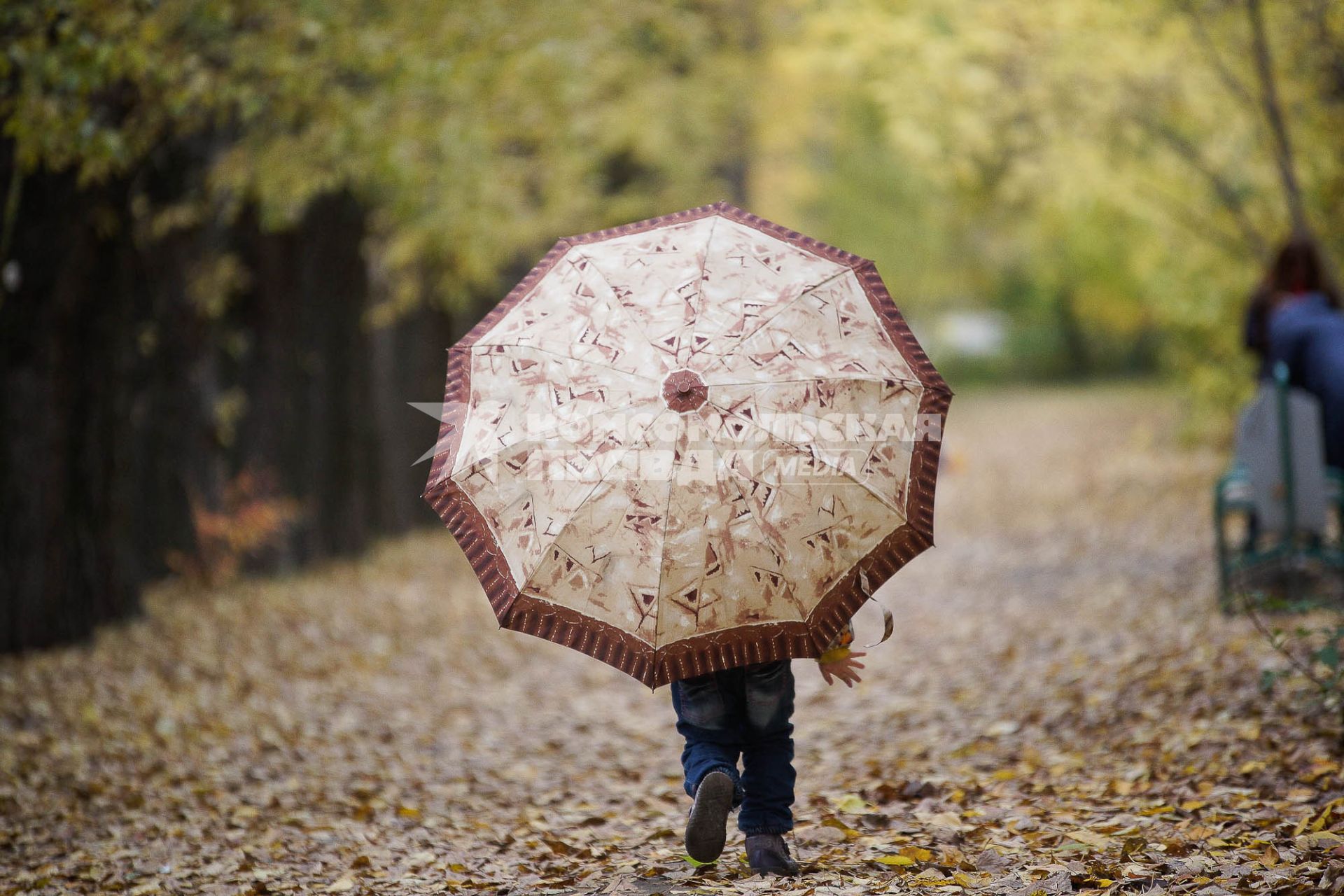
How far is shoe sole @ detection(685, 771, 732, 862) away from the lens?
12.6ft

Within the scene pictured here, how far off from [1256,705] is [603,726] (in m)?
3.37

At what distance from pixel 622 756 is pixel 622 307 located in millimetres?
3301

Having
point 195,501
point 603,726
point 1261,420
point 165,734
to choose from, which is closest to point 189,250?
point 195,501

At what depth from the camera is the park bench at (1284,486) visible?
6.78 meters

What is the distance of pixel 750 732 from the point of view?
4121mm

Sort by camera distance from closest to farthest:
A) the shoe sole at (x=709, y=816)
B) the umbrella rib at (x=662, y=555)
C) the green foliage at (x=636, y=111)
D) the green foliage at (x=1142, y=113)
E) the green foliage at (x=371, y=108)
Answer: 1. the umbrella rib at (x=662, y=555)
2. the shoe sole at (x=709, y=816)
3. the green foliage at (x=371, y=108)
4. the green foliage at (x=636, y=111)
5. the green foliage at (x=1142, y=113)

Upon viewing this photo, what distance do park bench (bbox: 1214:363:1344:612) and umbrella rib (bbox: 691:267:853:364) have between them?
150 inches

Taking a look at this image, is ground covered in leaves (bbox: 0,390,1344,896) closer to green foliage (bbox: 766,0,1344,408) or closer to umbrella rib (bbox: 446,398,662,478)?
umbrella rib (bbox: 446,398,662,478)

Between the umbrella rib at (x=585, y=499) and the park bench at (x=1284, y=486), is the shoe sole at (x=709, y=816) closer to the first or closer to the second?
the umbrella rib at (x=585, y=499)

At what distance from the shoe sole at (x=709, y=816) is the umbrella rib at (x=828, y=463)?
98 centimetres

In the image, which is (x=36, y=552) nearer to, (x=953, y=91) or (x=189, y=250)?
(x=189, y=250)

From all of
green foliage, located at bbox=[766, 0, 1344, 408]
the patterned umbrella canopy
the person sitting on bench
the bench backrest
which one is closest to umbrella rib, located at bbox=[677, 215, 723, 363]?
the patterned umbrella canopy

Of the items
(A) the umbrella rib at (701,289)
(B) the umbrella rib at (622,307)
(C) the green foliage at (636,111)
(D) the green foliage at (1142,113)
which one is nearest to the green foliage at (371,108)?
(C) the green foliage at (636,111)

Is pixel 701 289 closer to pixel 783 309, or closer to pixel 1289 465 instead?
pixel 783 309
